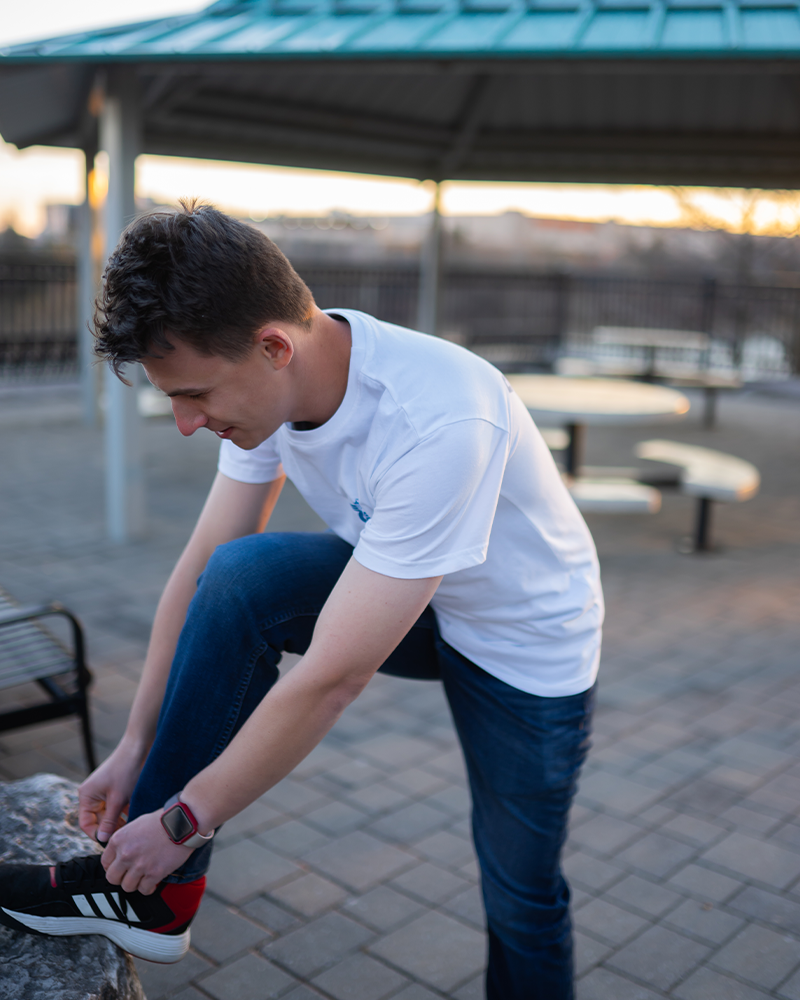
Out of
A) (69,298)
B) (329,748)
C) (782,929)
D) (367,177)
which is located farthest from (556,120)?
(782,929)

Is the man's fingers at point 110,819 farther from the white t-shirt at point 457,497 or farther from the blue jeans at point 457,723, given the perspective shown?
the white t-shirt at point 457,497

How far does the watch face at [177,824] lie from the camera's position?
1.58 meters

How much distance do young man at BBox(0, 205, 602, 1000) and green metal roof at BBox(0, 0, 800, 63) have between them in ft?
11.4

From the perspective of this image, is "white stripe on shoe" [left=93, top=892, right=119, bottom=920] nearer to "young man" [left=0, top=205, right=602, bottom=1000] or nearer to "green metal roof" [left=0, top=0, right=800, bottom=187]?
"young man" [left=0, top=205, right=602, bottom=1000]

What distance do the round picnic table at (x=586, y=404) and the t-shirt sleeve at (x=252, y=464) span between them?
408cm

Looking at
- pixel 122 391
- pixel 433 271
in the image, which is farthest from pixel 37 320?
pixel 122 391

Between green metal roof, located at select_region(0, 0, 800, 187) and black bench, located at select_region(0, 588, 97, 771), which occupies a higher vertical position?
green metal roof, located at select_region(0, 0, 800, 187)

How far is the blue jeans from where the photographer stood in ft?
5.52

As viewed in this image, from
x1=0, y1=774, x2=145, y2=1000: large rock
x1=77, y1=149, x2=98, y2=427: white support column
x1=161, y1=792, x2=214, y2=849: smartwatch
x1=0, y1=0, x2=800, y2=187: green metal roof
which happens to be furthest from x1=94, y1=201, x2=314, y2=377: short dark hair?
x1=77, y1=149, x2=98, y2=427: white support column

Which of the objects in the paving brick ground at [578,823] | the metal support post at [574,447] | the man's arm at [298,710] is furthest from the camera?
the metal support post at [574,447]

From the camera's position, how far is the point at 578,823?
3018mm

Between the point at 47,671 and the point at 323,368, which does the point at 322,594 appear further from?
the point at 47,671

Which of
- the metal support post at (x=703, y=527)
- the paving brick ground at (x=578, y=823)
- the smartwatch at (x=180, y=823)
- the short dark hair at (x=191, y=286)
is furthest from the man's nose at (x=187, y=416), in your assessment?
the metal support post at (x=703, y=527)

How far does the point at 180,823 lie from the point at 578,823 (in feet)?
5.78
